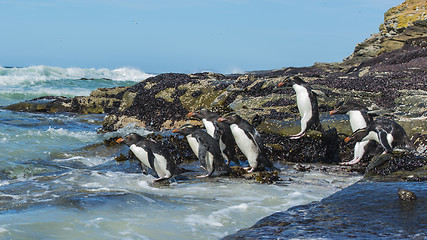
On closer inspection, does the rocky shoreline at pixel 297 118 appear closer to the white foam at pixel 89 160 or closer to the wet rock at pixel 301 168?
the wet rock at pixel 301 168

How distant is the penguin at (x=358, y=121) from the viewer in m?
8.54

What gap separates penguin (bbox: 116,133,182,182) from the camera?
7645 mm

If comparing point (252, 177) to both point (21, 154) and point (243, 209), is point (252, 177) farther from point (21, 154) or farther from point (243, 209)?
point (21, 154)

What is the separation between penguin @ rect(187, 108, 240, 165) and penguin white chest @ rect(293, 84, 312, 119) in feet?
5.96

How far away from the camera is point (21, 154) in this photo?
11484 millimetres

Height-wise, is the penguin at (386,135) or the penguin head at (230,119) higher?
the penguin head at (230,119)

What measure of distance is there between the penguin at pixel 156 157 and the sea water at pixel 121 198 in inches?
10.4

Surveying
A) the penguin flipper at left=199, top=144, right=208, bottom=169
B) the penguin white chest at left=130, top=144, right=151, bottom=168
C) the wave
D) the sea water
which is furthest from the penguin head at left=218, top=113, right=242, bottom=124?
the wave

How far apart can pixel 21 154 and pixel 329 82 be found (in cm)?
874

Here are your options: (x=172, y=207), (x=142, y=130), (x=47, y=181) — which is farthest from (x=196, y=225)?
(x=142, y=130)

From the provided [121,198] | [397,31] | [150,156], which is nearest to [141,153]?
[150,156]

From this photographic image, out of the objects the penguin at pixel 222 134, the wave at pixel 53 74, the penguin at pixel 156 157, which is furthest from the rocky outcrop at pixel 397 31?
the wave at pixel 53 74

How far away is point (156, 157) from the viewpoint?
25.1 ft

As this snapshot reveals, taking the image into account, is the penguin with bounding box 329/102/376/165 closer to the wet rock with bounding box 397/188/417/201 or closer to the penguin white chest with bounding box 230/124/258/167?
the penguin white chest with bounding box 230/124/258/167
